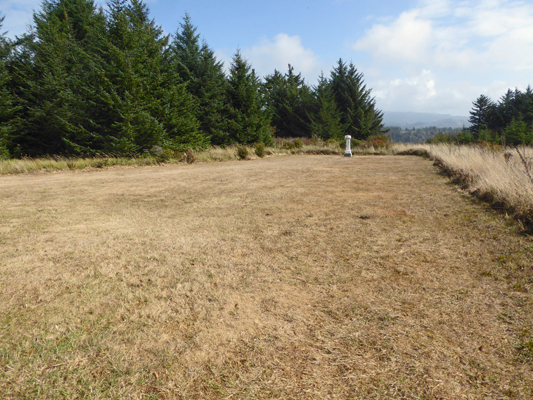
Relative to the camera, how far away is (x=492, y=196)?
5.04 metres

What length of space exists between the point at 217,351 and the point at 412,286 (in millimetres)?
1608

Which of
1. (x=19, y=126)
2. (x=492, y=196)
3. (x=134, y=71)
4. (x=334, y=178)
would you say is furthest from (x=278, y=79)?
(x=492, y=196)

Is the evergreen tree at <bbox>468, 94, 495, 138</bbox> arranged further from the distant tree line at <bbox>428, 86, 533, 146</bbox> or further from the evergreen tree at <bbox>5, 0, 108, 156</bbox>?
the evergreen tree at <bbox>5, 0, 108, 156</bbox>

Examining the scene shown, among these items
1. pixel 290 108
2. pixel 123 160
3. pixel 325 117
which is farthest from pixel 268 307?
pixel 290 108

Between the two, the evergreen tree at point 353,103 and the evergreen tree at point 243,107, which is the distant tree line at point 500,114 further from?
the evergreen tree at point 243,107

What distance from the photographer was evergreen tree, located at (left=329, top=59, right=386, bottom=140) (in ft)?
110

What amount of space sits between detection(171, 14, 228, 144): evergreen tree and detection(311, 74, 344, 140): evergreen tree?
11.6 metres

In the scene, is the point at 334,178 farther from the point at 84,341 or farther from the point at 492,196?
the point at 84,341

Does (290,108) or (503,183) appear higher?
(290,108)

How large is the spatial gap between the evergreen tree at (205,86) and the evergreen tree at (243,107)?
644mm

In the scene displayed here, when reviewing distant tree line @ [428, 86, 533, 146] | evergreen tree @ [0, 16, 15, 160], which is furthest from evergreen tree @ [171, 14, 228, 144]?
distant tree line @ [428, 86, 533, 146]

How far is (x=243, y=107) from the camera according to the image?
21.3 m

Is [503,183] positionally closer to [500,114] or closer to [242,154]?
[242,154]

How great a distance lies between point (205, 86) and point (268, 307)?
21093mm
